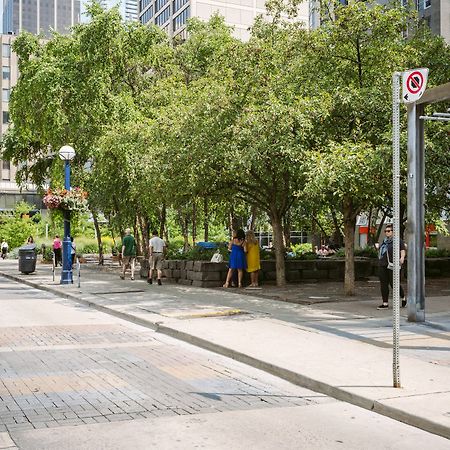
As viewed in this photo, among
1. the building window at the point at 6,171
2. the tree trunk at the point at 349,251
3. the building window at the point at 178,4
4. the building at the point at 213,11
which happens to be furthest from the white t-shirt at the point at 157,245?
the building window at the point at 6,171

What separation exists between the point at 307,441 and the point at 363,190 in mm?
10278

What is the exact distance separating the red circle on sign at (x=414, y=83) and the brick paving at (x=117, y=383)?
16.8 ft

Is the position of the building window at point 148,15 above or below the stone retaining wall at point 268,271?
above

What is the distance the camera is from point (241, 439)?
222 inches

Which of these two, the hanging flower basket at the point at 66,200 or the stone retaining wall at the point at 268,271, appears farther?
the hanging flower basket at the point at 66,200

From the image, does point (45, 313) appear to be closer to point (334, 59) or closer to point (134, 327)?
point (134, 327)

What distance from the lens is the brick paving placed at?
21.5 feet

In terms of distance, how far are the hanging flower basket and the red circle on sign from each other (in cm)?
1482

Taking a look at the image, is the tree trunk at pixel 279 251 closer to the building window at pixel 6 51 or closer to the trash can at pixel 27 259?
the trash can at pixel 27 259

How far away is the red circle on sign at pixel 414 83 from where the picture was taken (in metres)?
10.7

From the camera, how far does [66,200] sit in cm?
2317

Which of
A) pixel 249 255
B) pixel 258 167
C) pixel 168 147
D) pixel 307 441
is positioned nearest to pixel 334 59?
pixel 258 167

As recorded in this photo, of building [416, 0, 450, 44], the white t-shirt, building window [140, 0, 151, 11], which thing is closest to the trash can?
the white t-shirt

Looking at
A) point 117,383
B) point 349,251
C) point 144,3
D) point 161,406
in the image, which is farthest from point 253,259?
point 144,3
